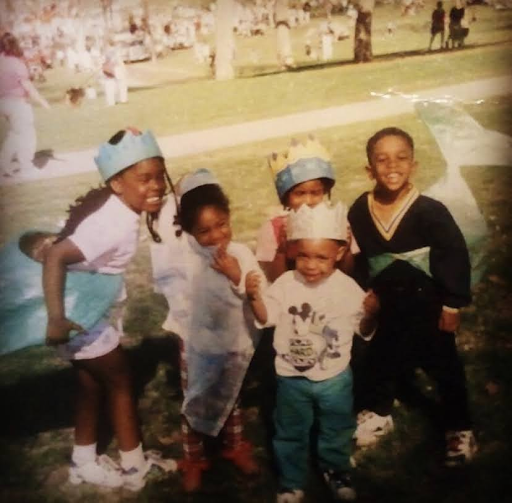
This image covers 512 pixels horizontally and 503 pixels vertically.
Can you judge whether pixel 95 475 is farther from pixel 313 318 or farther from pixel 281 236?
pixel 281 236

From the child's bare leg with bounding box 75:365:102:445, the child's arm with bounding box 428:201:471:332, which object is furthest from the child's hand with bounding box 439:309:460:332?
the child's bare leg with bounding box 75:365:102:445

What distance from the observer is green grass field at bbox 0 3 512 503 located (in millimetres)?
3365

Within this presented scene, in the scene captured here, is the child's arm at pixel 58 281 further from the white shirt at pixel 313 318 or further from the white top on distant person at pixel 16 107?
the white shirt at pixel 313 318

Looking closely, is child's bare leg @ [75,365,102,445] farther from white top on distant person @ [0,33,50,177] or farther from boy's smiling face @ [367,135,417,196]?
boy's smiling face @ [367,135,417,196]

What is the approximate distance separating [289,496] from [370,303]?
1.03 meters

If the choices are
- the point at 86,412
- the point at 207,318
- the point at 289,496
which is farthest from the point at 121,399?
the point at 289,496

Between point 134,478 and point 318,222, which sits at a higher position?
point 318,222

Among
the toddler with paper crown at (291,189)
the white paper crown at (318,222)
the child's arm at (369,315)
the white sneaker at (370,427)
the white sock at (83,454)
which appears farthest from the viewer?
the white sneaker at (370,427)

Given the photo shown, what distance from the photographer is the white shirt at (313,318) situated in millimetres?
3260

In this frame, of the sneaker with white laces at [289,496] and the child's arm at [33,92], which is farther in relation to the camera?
the sneaker with white laces at [289,496]

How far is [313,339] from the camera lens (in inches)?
129

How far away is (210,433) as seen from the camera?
3.46 metres

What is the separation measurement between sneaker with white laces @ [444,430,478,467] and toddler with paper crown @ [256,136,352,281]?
40.7 inches

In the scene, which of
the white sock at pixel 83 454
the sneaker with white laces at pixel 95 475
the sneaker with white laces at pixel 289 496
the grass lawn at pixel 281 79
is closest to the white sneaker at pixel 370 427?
the sneaker with white laces at pixel 289 496
